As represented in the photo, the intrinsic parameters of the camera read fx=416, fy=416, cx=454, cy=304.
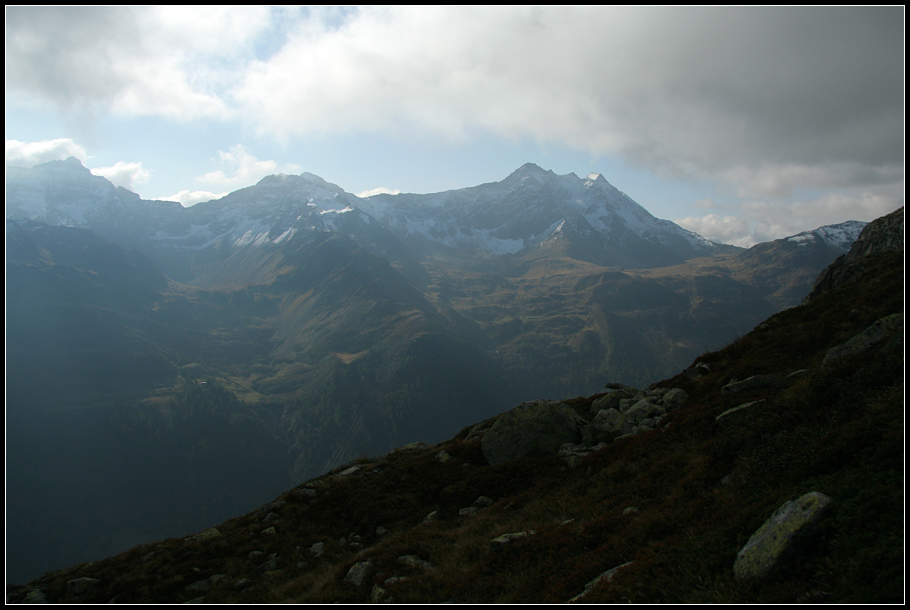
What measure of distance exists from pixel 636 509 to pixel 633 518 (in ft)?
3.57

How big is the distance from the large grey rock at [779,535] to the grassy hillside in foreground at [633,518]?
0.22 metres

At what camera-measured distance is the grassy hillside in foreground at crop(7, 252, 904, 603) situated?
9.34m

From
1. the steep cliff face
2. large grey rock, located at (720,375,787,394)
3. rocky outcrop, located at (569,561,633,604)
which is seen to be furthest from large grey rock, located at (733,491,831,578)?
the steep cliff face

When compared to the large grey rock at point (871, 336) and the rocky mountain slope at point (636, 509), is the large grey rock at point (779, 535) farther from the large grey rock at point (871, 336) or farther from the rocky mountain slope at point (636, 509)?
the large grey rock at point (871, 336)

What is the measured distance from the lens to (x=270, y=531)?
25.2 m

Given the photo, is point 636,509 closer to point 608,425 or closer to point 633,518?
point 633,518

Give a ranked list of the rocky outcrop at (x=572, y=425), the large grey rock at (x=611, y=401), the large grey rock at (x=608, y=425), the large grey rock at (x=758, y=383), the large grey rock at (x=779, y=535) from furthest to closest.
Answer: the large grey rock at (x=611, y=401) < the large grey rock at (x=608, y=425) < the rocky outcrop at (x=572, y=425) < the large grey rock at (x=758, y=383) < the large grey rock at (x=779, y=535)

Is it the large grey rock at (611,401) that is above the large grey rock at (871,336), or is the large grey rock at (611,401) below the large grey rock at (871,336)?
below

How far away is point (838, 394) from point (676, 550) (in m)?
9.53

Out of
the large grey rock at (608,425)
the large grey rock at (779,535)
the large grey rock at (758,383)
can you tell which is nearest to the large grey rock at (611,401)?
the large grey rock at (608,425)

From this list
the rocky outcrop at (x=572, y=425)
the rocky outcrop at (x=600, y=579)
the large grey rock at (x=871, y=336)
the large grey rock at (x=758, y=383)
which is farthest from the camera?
the rocky outcrop at (x=572, y=425)

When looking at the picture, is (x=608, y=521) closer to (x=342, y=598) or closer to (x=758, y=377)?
(x=342, y=598)

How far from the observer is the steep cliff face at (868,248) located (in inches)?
1747

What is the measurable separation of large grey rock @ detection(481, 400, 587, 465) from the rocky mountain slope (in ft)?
0.35
